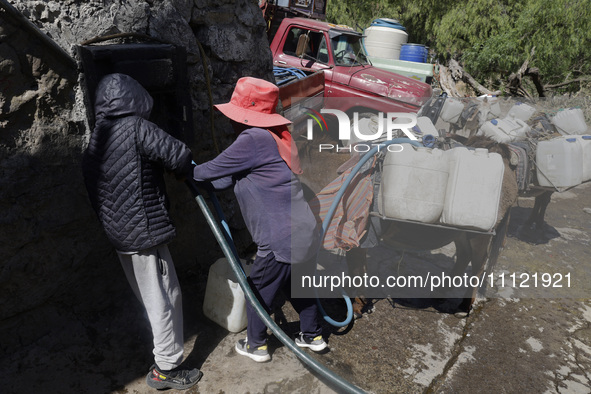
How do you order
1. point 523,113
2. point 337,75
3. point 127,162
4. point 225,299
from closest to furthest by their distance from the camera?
point 127,162, point 225,299, point 523,113, point 337,75

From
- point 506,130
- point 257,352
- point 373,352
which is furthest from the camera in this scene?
point 506,130

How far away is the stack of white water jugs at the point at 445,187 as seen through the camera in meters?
3.12

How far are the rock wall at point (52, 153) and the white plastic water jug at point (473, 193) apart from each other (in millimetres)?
1776

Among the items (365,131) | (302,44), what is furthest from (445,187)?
(302,44)

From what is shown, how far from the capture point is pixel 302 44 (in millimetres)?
7492

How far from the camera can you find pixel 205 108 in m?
3.31

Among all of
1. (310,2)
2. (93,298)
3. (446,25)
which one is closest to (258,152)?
(93,298)

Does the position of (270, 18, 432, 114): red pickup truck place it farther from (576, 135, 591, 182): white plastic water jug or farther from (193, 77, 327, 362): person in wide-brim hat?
(193, 77, 327, 362): person in wide-brim hat

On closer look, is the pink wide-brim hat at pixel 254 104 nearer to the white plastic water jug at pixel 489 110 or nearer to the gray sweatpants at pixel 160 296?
the gray sweatpants at pixel 160 296

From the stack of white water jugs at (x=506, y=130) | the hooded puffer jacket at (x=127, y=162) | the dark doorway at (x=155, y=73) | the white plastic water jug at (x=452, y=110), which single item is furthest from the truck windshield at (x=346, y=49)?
the hooded puffer jacket at (x=127, y=162)

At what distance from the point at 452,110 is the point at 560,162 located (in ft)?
9.52

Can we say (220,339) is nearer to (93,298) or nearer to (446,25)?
(93,298)

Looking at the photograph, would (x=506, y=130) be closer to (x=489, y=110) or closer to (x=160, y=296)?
(x=489, y=110)

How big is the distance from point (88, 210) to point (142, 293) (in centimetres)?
69
